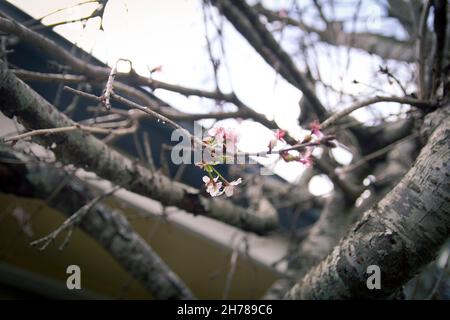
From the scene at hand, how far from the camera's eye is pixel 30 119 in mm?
884

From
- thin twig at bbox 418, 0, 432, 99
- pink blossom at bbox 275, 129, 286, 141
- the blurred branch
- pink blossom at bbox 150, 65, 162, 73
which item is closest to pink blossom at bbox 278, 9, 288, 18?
the blurred branch

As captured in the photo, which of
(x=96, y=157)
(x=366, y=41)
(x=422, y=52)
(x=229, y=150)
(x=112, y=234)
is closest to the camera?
(x=229, y=150)

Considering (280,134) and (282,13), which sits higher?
(282,13)

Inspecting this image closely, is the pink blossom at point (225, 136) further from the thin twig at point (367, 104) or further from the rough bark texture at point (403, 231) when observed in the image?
the rough bark texture at point (403, 231)

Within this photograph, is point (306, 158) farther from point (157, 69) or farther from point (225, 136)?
point (157, 69)

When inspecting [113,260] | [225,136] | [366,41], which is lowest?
[225,136]

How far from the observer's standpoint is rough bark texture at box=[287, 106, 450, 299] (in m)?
0.77

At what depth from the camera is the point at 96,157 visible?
1.04 metres

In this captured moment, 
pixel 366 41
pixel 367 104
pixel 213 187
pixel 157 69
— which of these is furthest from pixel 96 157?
pixel 366 41

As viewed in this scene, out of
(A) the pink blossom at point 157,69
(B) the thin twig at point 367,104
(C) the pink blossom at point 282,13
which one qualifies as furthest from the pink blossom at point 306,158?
(C) the pink blossom at point 282,13

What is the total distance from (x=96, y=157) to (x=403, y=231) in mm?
806

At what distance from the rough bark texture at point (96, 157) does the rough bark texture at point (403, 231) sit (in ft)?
1.92

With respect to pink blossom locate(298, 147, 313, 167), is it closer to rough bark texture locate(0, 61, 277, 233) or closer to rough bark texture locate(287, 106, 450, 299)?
rough bark texture locate(287, 106, 450, 299)
